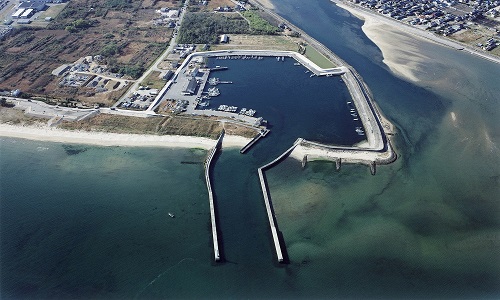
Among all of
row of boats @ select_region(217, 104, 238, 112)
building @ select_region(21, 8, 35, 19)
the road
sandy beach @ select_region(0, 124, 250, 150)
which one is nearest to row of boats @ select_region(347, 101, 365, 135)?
sandy beach @ select_region(0, 124, 250, 150)

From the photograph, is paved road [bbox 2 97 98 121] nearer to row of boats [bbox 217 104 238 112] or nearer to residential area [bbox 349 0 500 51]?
row of boats [bbox 217 104 238 112]

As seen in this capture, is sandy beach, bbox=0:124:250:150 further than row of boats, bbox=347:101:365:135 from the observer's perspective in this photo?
No

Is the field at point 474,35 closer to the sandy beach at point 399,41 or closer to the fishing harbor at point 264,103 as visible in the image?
the sandy beach at point 399,41

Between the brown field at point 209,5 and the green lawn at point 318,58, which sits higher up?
the brown field at point 209,5

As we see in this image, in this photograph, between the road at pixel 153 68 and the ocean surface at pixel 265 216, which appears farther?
the road at pixel 153 68

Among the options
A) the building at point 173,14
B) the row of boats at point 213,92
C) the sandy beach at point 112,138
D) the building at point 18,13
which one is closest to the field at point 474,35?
the row of boats at point 213,92

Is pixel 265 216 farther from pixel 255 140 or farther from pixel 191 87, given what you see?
pixel 191 87
